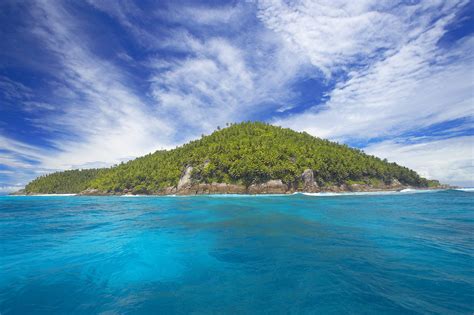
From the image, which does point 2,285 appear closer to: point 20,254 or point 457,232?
point 20,254

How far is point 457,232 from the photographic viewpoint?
16844 mm

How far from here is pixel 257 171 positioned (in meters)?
109

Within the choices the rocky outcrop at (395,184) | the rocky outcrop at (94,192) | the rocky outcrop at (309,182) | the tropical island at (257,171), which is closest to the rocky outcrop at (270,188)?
the tropical island at (257,171)

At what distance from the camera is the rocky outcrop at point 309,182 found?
10506 centimetres

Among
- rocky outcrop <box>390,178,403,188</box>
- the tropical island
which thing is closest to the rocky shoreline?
the tropical island

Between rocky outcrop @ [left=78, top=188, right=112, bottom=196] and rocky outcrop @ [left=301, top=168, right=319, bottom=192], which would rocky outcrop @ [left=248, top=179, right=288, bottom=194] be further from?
rocky outcrop @ [left=78, top=188, right=112, bottom=196]

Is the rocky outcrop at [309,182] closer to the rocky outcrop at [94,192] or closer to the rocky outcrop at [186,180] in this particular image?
the rocky outcrop at [186,180]

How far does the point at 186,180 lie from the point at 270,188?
45.0 m

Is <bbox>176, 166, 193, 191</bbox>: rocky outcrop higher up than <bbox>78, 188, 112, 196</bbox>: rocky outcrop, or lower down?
higher up

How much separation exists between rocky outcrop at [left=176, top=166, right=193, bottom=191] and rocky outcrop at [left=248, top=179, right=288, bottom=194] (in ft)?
110

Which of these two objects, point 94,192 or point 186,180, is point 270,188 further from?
point 94,192

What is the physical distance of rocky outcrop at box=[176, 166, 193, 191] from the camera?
117 meters

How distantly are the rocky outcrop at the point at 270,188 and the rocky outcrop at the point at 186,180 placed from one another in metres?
33.5

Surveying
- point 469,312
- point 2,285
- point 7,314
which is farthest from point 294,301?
point 2,285
